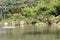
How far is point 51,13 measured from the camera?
87.2ft

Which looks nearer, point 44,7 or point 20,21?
point 44,7

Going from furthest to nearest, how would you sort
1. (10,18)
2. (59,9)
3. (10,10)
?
(10,10) < (10,18) < (59,9)

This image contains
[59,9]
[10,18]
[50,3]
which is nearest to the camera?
[59,9]

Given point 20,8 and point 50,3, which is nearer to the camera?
point 50,3

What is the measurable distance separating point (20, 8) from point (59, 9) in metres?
10.9

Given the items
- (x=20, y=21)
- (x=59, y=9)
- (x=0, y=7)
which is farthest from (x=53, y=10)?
(x=0, y=7)

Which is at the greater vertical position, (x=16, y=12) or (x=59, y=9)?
(x=59, y=9)

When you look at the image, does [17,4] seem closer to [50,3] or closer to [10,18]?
[10,18]

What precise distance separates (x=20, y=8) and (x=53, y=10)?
1026 cm

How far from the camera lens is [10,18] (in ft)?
108

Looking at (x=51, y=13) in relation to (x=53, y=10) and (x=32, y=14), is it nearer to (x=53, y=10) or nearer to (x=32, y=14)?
(x=53, y=10)

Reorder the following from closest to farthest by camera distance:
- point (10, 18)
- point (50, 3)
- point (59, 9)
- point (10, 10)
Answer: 1. point (59, 9)
2. point (50, 3)
3. point (10, 18)
4. point (10, 10)

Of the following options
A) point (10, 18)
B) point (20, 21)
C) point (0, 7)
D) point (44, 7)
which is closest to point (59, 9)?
point (44, 7)

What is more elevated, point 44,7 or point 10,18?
point 44,7
